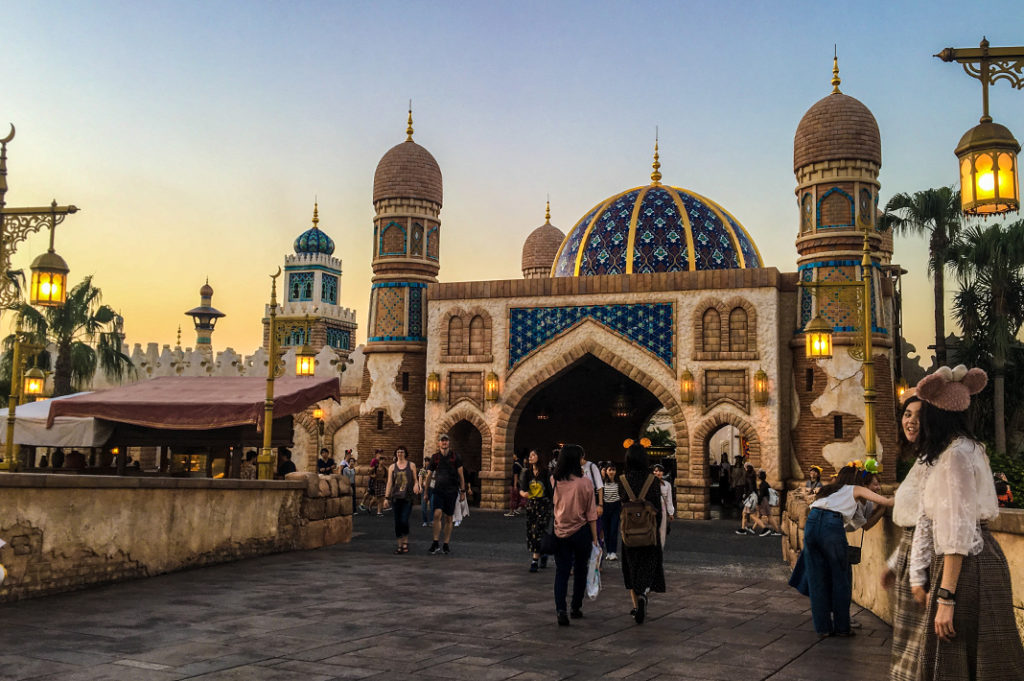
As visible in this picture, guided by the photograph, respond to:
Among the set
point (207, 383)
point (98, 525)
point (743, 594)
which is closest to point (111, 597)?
point (98, 525)

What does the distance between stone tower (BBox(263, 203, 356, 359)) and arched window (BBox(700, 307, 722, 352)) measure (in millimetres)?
49798

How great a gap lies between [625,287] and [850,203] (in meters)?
5.52

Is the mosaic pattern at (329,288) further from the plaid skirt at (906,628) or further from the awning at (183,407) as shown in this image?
the plaid skirt at (906,628)

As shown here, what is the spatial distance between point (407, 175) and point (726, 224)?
8.61m

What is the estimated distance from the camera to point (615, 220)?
2570 centimetres

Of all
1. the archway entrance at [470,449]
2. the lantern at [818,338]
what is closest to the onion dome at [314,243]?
the archway entrance at [470,449]

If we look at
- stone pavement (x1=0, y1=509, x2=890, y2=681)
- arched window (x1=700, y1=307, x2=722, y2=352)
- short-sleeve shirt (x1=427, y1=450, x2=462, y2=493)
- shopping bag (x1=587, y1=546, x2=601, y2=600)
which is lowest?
stone pavement (x1=0, y1=509, x2=890, y2=681)

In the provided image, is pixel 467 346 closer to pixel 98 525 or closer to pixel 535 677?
pixel 98 525

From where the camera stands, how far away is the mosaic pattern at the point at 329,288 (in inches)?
2857

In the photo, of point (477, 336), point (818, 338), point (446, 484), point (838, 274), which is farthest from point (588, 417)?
point (446, 484)

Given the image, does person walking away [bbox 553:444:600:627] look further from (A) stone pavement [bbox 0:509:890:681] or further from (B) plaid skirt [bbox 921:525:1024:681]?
(B) plaid skirt [bbox 921:525:1024:681]

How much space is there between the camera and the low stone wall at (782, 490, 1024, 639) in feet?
17.4

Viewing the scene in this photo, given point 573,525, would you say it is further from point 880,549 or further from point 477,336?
point 477,336

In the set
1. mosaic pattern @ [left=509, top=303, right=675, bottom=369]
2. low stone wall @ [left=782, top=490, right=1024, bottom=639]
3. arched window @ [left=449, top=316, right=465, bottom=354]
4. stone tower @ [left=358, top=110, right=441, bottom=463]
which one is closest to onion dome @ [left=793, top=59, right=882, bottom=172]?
mosaic pattern @ [left=509, top=303, right=675, bottom=369]
